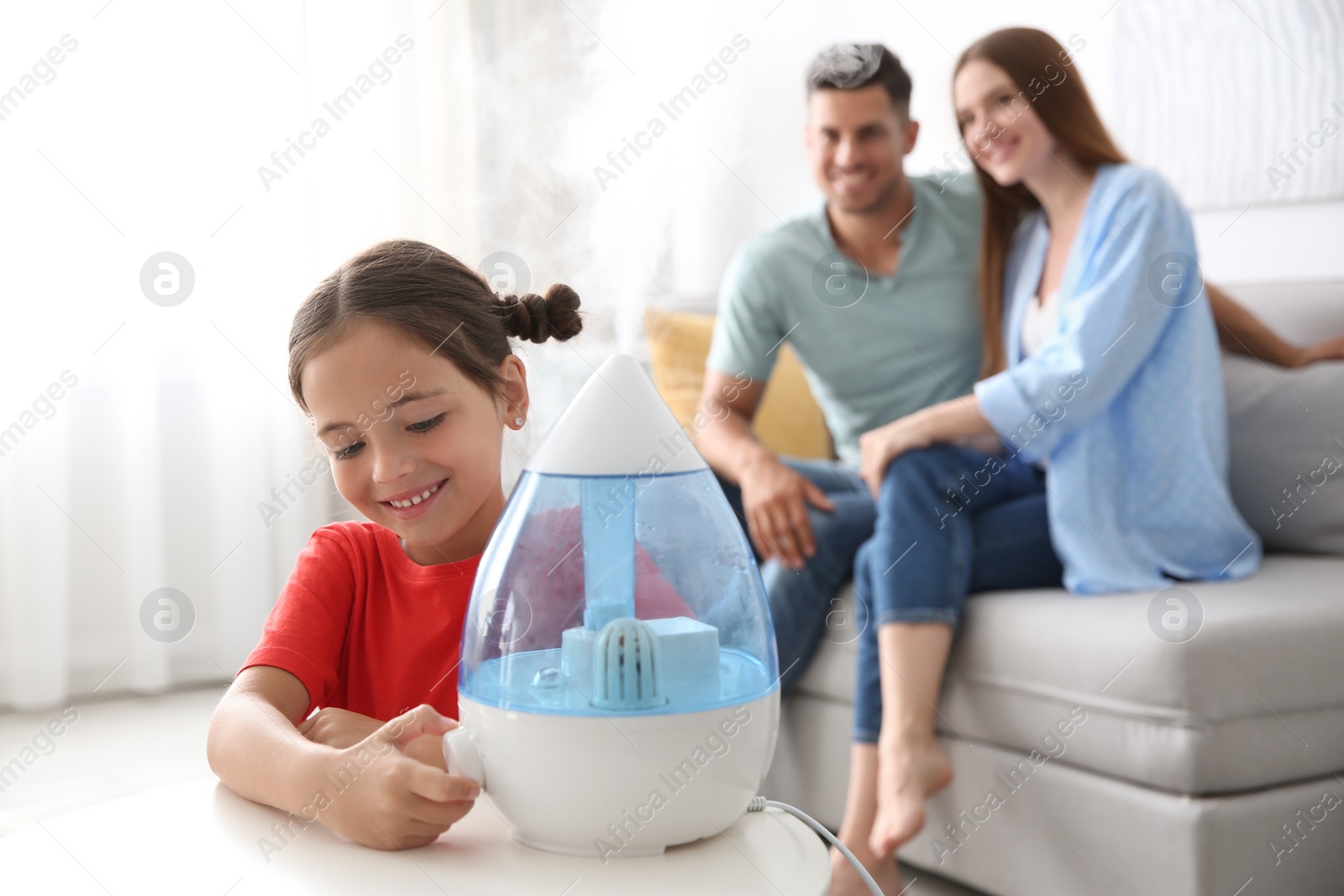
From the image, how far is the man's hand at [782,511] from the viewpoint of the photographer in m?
1.57

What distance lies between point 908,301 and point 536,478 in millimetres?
1244

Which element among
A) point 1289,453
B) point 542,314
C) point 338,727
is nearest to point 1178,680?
point 1289,453

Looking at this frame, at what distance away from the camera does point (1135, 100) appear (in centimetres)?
204

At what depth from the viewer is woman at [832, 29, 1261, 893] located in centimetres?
140

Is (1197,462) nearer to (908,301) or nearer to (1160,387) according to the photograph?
(1160,387)

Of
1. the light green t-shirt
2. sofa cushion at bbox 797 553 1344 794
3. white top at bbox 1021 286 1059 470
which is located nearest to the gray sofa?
sofa cushion at bbox 797 553 1344 794

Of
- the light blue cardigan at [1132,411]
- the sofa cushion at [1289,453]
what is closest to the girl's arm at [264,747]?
the light blue cardigan at [1132,411]

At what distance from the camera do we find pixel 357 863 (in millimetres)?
566

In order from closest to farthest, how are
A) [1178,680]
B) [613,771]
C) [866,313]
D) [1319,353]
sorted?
[613,771] < [1178,680] < [1319,353] < [866,313]

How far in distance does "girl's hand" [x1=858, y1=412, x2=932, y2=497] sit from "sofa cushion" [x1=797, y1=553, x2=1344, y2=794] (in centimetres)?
23

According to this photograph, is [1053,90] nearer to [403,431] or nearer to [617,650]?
[403,431]

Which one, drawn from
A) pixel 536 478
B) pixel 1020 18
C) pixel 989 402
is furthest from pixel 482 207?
pixel 536 478

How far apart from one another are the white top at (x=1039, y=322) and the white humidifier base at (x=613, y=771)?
1.11m

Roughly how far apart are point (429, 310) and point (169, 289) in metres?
2.04
